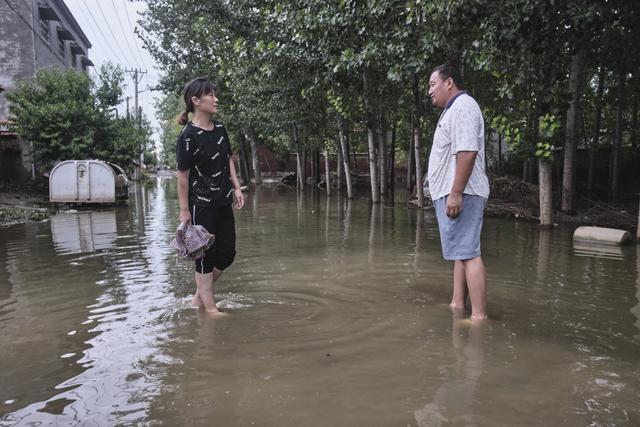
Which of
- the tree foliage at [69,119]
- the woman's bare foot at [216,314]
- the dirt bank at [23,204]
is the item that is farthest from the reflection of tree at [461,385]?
the tree foliage at [69,119]

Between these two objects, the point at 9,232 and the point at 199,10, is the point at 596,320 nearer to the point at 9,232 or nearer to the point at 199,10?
the point at 9,232

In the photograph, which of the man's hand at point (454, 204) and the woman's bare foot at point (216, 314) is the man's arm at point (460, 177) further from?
the woman's bare foot at point (216, 314)

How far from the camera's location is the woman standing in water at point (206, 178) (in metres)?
4.39

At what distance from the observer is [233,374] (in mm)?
3297

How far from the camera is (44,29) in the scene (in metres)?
30.3

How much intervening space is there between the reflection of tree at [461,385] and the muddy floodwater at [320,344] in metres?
0.01

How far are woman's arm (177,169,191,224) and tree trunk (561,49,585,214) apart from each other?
9.51 meters

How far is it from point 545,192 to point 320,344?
28.3ft

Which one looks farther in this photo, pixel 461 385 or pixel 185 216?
pixel 185 216

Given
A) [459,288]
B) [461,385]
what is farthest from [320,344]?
[459,288]

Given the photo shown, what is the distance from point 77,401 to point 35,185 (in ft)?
73.1

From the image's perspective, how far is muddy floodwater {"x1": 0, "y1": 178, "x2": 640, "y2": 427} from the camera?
9.30ft

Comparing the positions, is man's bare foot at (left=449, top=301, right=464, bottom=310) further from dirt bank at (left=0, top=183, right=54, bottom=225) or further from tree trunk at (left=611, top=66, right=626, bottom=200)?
tree trunk at (left=611, top=66, right=626, bottom=200)

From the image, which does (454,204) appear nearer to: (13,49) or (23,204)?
(23,204)
